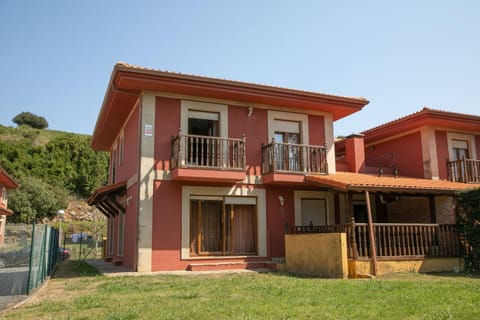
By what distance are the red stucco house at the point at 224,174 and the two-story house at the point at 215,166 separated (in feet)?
0.11

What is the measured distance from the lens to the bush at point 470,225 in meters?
12.1

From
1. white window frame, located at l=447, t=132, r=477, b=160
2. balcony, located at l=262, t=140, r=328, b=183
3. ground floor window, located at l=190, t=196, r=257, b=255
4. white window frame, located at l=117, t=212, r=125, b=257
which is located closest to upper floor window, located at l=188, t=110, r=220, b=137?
balcony, located at l=262, t=140, r=328, b=183

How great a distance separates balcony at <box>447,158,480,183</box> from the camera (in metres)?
16.5

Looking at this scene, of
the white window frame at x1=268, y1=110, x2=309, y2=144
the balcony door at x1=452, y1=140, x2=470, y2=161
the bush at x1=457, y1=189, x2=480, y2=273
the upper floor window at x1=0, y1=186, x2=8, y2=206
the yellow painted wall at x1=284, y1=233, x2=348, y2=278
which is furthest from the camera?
the upper floor window at x1=0, y1=186, x2=8, y2=206

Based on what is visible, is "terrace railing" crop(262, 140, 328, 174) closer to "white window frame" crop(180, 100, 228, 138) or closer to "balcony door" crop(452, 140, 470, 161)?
"white window frame" crop(180, 100, 228, 138)

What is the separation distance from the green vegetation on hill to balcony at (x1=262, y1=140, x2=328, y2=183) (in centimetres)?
2797

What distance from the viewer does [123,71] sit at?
12.4m

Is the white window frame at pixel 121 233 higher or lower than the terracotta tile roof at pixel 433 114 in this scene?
lower

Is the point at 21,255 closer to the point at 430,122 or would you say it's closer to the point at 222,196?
the point at 222,196

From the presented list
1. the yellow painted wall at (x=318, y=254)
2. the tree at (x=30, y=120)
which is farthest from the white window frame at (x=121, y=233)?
the tree at (x=30, y=120)

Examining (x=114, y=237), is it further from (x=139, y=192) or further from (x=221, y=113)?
(x=221, y=113)

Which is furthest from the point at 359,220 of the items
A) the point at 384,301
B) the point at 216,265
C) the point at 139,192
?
the point at 384,301

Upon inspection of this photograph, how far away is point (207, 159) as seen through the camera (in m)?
13.4

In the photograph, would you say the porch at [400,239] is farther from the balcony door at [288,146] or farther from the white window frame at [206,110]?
the white window frame at [206,110]
